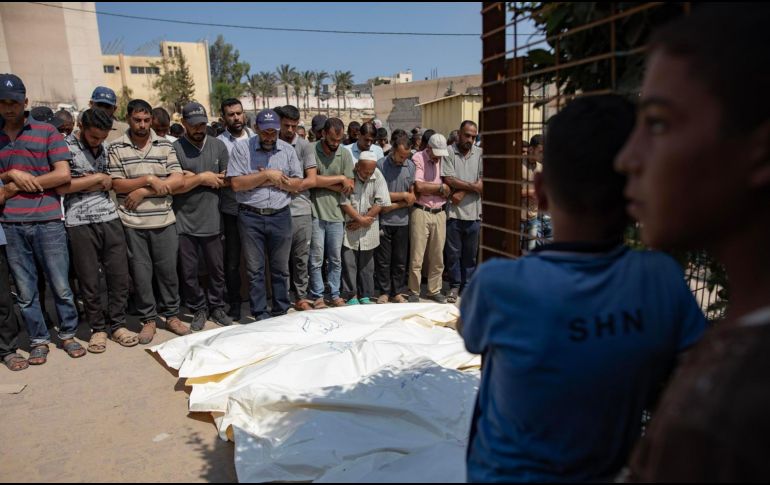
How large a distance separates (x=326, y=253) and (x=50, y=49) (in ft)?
122

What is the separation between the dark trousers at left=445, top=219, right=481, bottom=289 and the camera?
6.32 meters

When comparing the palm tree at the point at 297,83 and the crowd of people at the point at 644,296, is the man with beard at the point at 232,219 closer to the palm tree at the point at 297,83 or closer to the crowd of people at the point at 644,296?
the crowd of people at the point at 644,296

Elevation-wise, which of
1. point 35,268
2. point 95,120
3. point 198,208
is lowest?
point 35,268

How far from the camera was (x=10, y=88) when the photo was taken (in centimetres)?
408

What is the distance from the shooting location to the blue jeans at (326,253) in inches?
227

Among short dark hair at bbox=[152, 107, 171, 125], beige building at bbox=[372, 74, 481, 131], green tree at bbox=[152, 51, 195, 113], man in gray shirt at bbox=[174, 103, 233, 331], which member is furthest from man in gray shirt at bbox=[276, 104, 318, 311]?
green tree at bbox=[152, 51, 195, 113]

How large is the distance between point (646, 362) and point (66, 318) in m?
5.00

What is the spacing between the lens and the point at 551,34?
2.02m

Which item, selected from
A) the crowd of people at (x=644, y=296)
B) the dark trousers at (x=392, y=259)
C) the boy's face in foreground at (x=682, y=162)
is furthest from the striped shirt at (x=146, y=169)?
the boy's face in foreground at (x=682, y=162)

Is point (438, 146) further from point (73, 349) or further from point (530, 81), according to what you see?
point (73, 349)

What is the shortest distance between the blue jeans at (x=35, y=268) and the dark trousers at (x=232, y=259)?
1.48 m

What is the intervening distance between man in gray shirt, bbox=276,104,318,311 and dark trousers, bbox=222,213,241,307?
1.94 feet

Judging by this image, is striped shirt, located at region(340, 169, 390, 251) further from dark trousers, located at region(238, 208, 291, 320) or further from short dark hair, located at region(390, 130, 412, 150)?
dark trousers, located at region(238, 208, 291, 320)

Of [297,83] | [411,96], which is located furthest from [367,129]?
[297,83]
